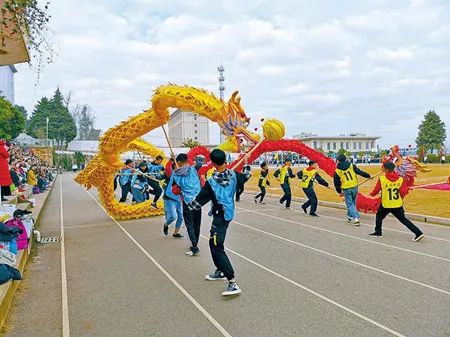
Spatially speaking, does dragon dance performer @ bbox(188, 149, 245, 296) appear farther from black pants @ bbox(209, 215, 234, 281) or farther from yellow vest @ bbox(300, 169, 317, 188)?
yellow vest @ bbox(300, 169, 317, 188)

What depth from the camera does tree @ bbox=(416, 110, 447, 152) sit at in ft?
211

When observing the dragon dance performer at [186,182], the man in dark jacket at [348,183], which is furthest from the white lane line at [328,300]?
the man in dark jacket at [348,183]

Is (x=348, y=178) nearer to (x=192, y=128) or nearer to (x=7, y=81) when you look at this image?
(x=7, y=81)

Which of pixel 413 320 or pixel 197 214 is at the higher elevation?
pixel 197 214

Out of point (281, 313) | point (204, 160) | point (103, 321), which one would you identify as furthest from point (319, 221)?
point (103, 321)

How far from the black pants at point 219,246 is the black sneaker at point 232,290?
90 mm

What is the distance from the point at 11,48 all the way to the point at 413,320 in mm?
8500

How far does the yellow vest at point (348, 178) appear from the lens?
1007 centimetres

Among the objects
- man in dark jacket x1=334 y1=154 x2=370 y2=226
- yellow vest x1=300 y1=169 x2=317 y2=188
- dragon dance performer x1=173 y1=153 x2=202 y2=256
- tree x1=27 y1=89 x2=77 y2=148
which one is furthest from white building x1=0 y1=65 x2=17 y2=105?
dragon dance performer x1=173 y1=153 x2=202 y2=256

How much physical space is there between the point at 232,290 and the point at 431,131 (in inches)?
2707

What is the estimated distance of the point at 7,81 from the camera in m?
68.4

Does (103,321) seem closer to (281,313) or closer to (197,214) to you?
(281,313)

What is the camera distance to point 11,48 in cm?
831

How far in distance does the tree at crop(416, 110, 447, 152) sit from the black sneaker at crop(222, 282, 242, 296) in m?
67.0
